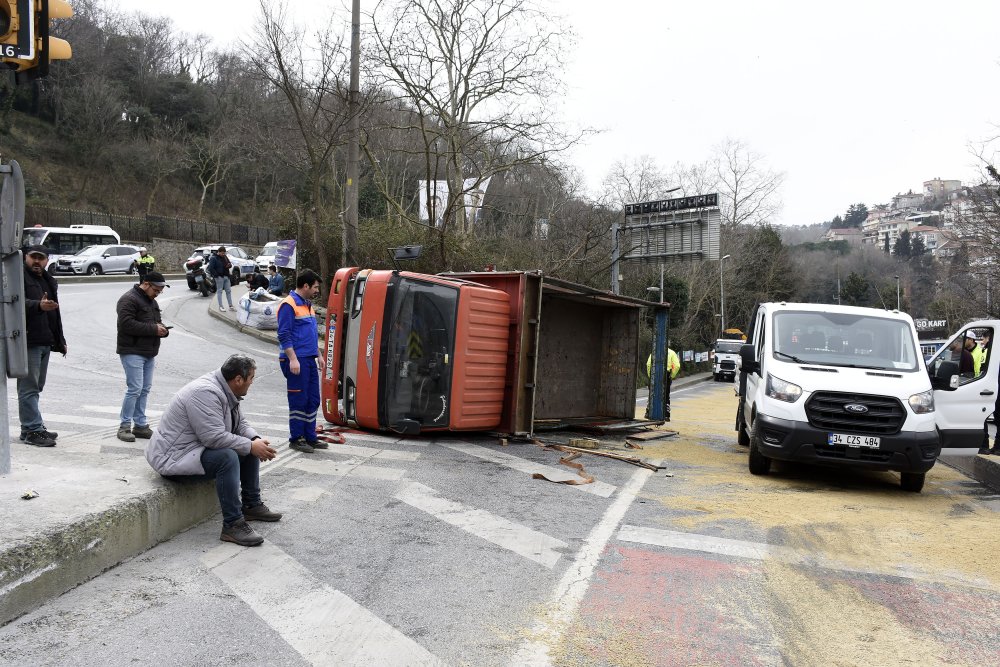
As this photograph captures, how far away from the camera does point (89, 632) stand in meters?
4.24

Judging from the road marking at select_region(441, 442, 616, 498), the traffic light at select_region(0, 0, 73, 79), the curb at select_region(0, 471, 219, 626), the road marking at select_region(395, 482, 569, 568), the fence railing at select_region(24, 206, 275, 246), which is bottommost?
the road marking at select_region(441, 442, 616, 498)

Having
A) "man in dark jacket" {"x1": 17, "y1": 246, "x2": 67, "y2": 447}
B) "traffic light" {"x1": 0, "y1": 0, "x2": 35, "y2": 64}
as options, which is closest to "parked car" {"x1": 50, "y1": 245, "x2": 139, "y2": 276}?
"man in dark jacket" {"x1": 17, "y1": 246, "x2": 67, "y2": 447}

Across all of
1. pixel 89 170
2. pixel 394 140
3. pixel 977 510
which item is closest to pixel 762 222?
pixel 394 140

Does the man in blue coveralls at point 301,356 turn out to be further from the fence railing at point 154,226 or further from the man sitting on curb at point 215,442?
the fence railing at point 154,226

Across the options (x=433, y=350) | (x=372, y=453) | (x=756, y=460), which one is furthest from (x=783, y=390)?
(x=372, y=453)

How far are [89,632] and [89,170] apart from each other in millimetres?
58844

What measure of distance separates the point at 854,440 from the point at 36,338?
822 centimetres

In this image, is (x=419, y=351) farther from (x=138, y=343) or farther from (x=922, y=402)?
(x=922, y=402)

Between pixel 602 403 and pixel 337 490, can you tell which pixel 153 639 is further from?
pixel 602 403

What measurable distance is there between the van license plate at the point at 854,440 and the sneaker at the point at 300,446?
18.3ft

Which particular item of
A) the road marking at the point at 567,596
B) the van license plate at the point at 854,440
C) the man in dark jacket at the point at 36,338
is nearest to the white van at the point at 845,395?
the van license plate at the point at 854,440

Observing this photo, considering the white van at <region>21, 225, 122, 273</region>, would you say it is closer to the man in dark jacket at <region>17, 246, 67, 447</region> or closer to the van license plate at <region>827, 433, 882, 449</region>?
the man in dark jacket at <region>17, 246, 67, 447</region>

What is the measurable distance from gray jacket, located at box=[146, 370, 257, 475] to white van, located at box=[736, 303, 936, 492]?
6.12m

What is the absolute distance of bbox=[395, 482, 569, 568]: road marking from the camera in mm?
6172
